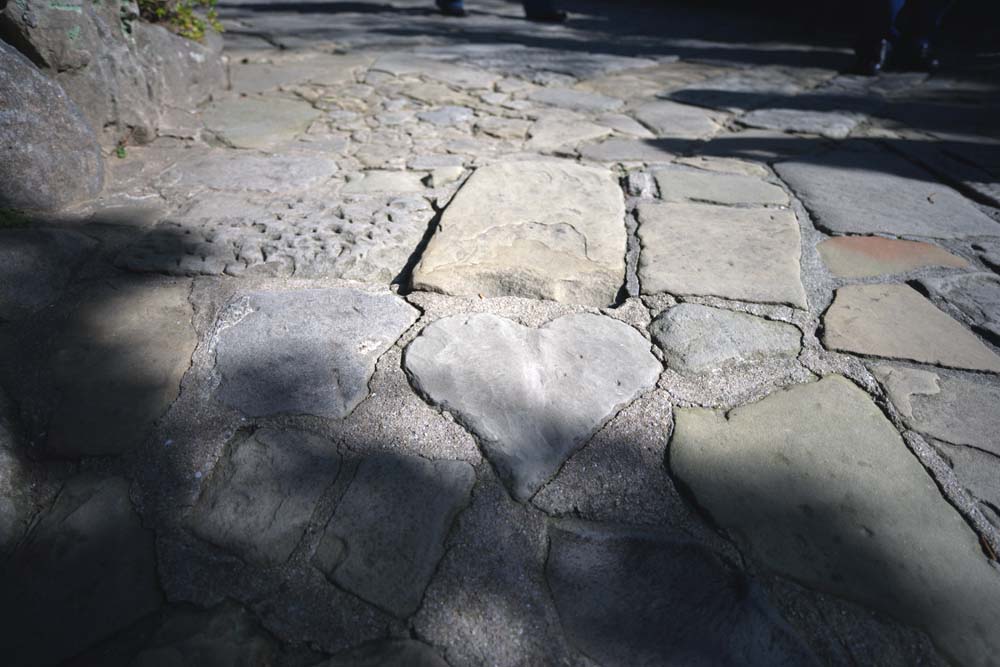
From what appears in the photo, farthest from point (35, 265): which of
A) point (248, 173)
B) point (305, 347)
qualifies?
point (248, 173)

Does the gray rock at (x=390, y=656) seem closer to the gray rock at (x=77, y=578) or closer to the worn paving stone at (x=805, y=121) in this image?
the gray rock at (x=77, y=578)

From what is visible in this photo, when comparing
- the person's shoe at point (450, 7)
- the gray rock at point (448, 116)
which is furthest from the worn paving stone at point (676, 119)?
the person's shoe at point (450, 7)

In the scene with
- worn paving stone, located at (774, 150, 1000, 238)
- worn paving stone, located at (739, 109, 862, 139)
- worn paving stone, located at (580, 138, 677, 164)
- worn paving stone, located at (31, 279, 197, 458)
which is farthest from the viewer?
worn paving stone, located at (739, 109, 862, 139)

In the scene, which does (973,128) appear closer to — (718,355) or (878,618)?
(718,355)

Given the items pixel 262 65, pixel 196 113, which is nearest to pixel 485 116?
pixel 196 113

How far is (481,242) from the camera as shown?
172 cm

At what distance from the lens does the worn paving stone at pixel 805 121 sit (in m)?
2.96

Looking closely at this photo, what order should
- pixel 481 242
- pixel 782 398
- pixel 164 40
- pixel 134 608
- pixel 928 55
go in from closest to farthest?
pixel 134 608
pixel 782 398
pixel 481 242
pixel 164 40
pixel 928 55

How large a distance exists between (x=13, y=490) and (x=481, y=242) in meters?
1.17

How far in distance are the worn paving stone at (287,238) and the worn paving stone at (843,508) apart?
97cm

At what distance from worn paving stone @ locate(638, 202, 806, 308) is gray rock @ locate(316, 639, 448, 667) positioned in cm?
105

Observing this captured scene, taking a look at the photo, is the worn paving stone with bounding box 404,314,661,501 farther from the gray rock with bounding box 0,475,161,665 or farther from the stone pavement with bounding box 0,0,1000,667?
the gray rock with bounding box 0,475,161,665

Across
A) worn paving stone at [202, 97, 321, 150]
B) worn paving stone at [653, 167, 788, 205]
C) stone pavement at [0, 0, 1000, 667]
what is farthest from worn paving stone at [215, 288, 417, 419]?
worn paving stone at [202, 97, 321, 150]

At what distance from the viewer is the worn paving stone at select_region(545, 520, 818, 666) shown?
831mm
